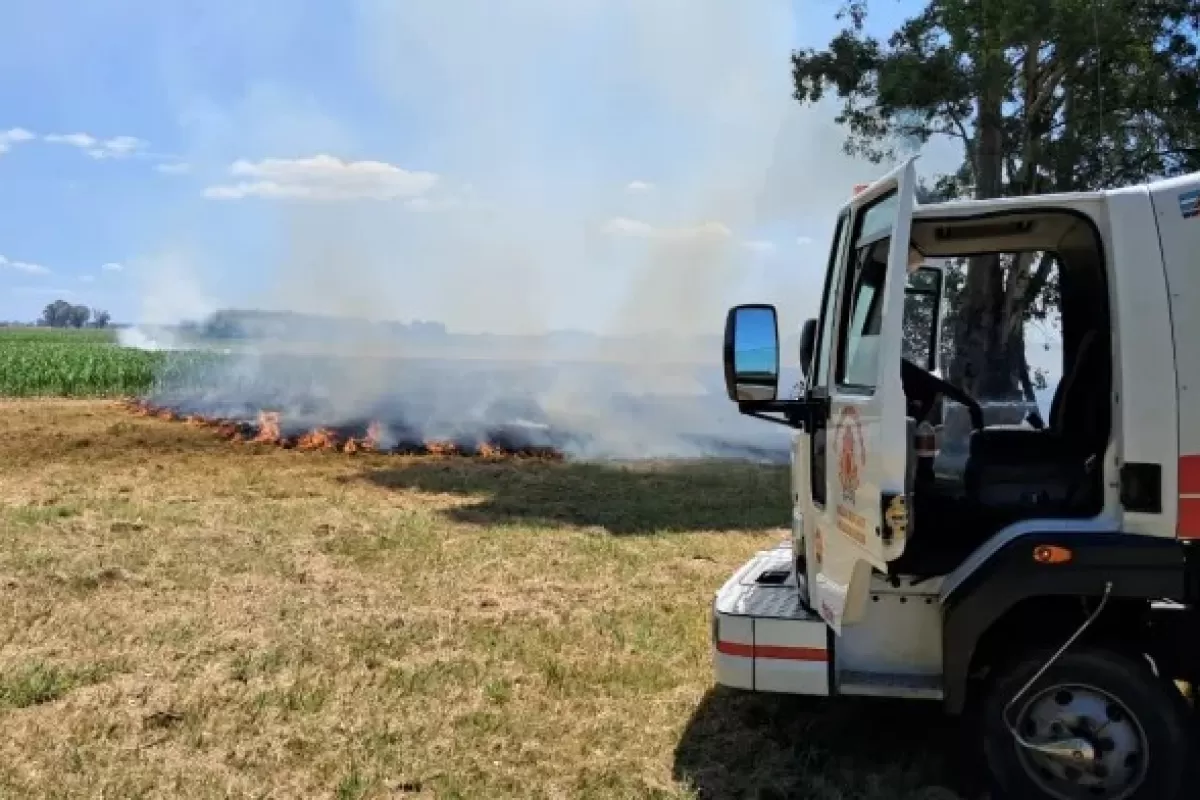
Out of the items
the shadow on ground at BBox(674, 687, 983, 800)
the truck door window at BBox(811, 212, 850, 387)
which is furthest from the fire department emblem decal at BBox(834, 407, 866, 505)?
the shadow on ground at BBox(674, 687, 983, 800)

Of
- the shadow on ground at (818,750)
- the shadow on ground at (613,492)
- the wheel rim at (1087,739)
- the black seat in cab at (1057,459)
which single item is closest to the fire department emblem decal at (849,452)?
the black seat in cab at (1057,459)

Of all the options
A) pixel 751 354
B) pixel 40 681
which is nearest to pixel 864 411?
pixel 751 354

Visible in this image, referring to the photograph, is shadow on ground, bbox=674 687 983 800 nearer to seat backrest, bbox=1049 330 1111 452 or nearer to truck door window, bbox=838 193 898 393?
seat backrest, bbox=1049 330 1111 452

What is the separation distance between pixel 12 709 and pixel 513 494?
6.78 m

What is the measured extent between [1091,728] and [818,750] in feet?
3.93

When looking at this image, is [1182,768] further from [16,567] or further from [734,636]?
[16,567]

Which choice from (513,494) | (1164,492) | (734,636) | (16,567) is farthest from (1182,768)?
(513,494)

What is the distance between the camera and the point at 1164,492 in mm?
3291

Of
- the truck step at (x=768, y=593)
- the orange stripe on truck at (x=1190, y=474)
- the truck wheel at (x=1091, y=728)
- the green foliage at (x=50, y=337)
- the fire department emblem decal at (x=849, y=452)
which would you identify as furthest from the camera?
the green foliage at (x=50, y=337)

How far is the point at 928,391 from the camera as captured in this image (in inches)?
168

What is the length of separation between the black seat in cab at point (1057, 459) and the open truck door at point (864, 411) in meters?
0.53

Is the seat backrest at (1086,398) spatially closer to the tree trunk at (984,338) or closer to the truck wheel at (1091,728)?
the tree trunk at (984,338)

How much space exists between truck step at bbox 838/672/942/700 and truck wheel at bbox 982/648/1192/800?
195 millimetres

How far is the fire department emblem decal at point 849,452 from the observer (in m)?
3.50
